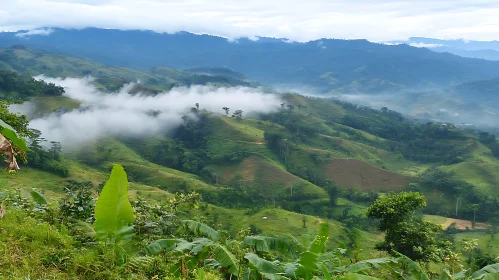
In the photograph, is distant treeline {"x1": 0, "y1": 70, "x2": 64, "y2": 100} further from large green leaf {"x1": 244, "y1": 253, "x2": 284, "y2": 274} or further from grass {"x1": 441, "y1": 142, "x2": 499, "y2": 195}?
grass {"x1": 441, "y1": 142, "x2": 499, "y2": 195}

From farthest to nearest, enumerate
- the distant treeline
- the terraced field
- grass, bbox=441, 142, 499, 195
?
the distant treeline
grass, bbox=441, 142, 499, 195
the terraced field

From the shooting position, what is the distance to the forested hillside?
17.0 ft

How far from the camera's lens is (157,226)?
7133 millimetres

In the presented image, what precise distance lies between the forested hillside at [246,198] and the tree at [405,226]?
69 millimetres

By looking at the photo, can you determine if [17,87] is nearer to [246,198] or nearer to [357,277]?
[246,198]

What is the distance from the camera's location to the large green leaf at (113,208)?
480 cm

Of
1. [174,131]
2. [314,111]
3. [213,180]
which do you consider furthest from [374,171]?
[314,111]

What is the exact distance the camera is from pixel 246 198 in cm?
7231

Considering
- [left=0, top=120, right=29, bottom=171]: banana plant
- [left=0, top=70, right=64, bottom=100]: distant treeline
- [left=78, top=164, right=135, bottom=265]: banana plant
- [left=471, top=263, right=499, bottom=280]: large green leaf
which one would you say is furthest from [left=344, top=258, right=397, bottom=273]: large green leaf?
[left=0, top=70, right=64, bottom=100]: distant treeline

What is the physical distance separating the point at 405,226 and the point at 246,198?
55.1m

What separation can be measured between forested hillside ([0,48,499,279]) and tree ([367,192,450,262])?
0.07m

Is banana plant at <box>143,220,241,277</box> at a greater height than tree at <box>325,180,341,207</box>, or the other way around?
banana plant at <box>143,220,241,277</box>

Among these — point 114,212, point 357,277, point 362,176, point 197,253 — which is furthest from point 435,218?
point 114,212

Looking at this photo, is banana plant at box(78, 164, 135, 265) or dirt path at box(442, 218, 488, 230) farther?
dirt path at box(442, 218, 488, 230)
